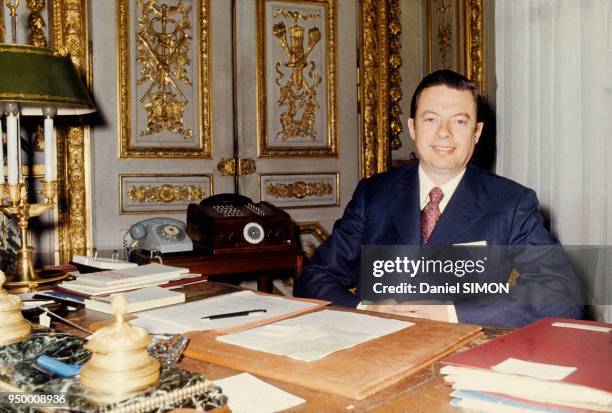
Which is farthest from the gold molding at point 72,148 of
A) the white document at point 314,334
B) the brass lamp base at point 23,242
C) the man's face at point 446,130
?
the white document at point 314,334

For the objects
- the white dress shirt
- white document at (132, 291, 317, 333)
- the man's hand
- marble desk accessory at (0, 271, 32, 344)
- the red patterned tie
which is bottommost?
the man's hand

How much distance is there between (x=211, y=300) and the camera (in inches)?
53.7

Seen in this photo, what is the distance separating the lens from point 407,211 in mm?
1863

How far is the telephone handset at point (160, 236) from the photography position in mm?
2732

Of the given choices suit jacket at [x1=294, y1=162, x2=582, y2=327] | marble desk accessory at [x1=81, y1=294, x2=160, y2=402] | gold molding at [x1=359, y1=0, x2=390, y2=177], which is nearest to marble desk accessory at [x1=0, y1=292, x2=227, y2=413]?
marble desk accessory at [x1=81, y1=294, x2=160, y2=402]

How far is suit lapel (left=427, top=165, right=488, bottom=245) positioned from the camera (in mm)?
1767

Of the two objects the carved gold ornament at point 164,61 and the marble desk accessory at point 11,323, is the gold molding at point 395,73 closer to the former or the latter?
the carved gold ornament at point 164,61

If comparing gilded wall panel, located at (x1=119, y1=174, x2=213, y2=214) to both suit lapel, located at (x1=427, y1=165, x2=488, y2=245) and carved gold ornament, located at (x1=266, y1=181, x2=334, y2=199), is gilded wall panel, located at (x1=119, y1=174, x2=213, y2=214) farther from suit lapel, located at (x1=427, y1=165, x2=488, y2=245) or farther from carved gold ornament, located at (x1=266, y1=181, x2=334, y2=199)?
suit lapel, located at (x1=427, y1=165, x2=488, y2=245)

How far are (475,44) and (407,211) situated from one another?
1.87 metres

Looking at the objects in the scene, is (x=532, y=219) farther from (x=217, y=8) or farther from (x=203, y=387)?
(x=217, y=8)

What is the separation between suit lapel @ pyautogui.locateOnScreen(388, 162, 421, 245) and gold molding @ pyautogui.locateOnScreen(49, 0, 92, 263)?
1.87 m

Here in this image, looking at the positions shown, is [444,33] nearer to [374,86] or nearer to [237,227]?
[374,86]

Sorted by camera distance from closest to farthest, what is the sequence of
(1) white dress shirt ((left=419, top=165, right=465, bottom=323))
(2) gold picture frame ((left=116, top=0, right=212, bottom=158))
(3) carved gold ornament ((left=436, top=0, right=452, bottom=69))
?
(1) white dress shirt ((left=419, top=165, right=465, bottom=323)) → (2) gold picture frame ((left=116, top=0, right=212, bottom=158)) → (3) carved gold ornament ((left=436, top=0, right=452, bottom=69))

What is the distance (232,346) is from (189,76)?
103 inches
